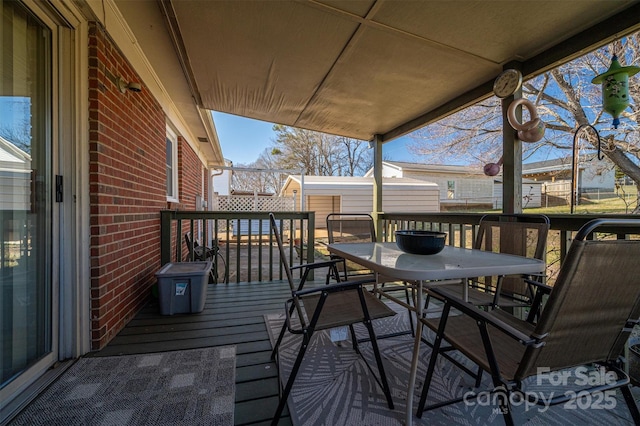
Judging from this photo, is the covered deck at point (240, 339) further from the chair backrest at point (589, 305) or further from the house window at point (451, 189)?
the house window at point (451, 189)

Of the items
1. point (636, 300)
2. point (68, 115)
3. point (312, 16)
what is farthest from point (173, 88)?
point (636, 300)

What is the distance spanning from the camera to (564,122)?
18.0 ft

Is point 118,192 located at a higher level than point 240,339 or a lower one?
higher

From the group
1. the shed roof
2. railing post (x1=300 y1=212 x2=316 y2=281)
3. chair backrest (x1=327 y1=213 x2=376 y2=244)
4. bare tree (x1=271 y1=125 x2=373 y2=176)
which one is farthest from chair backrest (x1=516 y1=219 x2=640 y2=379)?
bare tree (x1=271 y1=125 x2=373 y2=176)

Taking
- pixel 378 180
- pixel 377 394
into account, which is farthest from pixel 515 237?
pixel 378 180

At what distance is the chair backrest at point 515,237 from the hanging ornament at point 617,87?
0.86m

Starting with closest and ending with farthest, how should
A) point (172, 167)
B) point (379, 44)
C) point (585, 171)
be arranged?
1. point (379, 44)
2. point (172, 167)
3. point (585, 171)

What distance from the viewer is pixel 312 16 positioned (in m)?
1.93

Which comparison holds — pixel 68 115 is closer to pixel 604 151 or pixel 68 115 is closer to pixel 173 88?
pixel 173 88

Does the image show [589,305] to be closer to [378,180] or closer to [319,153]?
[378,180]

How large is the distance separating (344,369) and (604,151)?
5.71m

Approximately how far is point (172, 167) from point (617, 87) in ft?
17.0

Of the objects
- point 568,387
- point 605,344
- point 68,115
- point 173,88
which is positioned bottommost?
point 568,387

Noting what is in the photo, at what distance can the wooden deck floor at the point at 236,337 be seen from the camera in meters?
1.52
